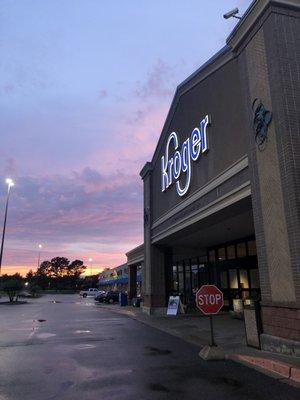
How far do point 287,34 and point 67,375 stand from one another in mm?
10017

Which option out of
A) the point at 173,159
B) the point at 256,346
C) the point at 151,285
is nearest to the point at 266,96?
the point at 256,346

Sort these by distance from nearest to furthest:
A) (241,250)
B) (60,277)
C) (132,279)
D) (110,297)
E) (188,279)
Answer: (241,250) → (188,279) → (132,279) → (110,297) → (60,277)

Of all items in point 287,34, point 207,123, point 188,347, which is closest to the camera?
point 287,34

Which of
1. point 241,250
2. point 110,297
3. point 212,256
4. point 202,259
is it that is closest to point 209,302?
point 241,250

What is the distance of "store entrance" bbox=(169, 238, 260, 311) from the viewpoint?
22516 mm

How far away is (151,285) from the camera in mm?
26656

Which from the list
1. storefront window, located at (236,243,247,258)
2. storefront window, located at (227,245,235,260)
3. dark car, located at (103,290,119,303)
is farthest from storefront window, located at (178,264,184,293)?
dark car, located at (103,290,119,303)

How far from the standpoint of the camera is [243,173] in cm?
1348

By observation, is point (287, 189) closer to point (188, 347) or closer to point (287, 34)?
point (287, 34)

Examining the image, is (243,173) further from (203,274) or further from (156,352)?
(203,274)

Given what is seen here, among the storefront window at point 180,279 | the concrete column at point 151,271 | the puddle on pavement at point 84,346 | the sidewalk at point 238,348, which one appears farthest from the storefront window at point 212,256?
the puddle on pavement at point 84,346

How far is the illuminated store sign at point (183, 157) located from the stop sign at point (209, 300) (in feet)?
23.6

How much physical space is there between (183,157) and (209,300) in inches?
409

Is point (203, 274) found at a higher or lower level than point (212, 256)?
lower
